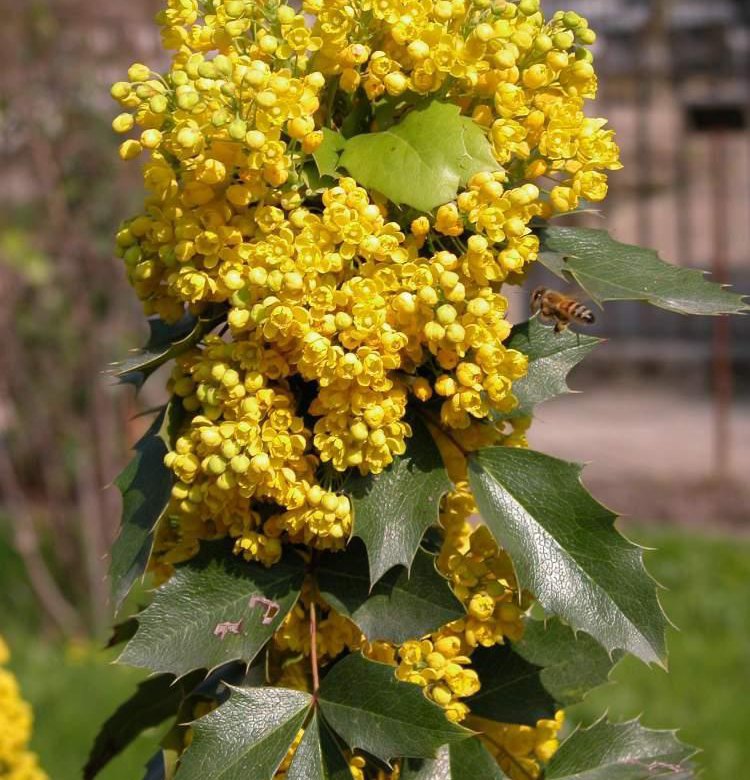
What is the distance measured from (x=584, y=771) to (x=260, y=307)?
2.47 feet

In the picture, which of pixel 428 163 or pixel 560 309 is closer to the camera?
pixel 428 163

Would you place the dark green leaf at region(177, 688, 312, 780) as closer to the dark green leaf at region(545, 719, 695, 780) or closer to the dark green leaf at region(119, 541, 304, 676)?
the dark green leaf at region(119, 541, 304, 676)

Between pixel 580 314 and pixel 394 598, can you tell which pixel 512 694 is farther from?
pixel 580 314

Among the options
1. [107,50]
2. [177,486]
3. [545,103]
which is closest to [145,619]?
[177,486]

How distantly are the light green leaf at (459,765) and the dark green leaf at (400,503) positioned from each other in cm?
25

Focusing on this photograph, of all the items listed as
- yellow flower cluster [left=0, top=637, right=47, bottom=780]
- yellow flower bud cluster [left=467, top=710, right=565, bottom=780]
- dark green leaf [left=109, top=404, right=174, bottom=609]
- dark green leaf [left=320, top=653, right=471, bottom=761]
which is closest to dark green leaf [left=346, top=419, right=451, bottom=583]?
dark green leaf [left=320, top=653, right=471, bottom=761]

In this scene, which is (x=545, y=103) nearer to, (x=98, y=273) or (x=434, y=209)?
(x=434, y=209)

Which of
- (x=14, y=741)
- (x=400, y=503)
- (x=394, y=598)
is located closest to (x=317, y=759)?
(x=394, y=598)

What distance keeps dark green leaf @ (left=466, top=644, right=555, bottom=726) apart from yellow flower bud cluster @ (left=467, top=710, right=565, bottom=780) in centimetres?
7

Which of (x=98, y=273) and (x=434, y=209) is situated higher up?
(x=434, y=209)

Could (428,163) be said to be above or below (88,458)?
above

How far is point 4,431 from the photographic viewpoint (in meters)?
5.80

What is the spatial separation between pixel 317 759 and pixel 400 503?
12.5 inches

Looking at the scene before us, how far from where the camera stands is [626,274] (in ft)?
4.61
